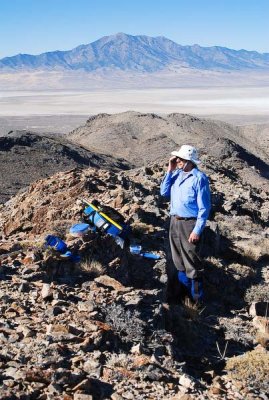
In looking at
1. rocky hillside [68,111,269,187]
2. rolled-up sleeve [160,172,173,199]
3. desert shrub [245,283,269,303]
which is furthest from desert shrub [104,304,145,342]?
rocky hillside [68,111,269,187]

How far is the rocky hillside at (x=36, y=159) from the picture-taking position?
23.2 metres

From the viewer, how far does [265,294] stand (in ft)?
22.4

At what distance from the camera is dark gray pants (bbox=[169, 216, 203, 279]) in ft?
19.2

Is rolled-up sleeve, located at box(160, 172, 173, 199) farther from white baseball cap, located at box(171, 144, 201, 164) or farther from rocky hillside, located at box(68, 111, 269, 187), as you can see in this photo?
rocky hillside, located at box(68, 111, 269, 187)

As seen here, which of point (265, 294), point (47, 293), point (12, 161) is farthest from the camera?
point (12, 161)

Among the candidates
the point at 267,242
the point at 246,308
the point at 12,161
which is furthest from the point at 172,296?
the point at 12,161

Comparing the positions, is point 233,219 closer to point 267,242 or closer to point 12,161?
point 267,242

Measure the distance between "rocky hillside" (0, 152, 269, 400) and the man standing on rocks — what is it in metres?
0.28

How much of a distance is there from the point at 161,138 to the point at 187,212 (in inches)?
1112

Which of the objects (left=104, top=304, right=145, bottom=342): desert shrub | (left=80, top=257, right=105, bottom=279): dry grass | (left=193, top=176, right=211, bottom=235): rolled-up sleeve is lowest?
(left=104, top=304, right=145, bottom=342): desert shrub

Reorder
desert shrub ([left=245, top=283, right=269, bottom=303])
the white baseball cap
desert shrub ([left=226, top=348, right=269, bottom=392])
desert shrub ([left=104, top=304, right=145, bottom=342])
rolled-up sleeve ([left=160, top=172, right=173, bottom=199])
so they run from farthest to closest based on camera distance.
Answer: desert shrub ([left=245, top=283, right=269, bottom=303]), rolled-up sleeve ([left=160, top=172, right=173, bottom=199]), the white baseball cap, desert shrub ([left=104, top=304, right=145, bottom=342]), desert shrub ([left=226, top=348, right=269, bottom=392])

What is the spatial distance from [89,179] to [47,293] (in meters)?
3.94

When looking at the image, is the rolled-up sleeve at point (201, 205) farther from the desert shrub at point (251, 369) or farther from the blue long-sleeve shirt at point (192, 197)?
the desert shrub at point (251, 369)

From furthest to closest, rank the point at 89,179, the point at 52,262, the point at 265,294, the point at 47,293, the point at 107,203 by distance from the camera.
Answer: the point at 89,179 → the point at 107,203 → the point at 265,294 → the point at 52,262 → the point at 47,293
